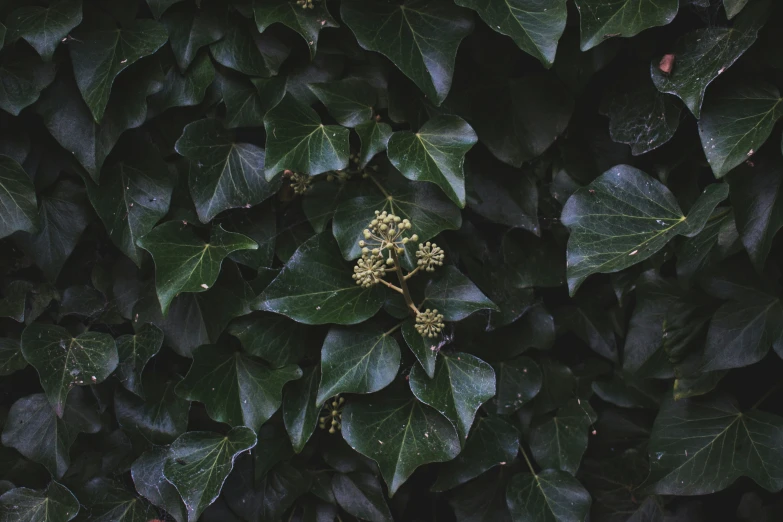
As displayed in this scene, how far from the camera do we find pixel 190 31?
4.64 feet

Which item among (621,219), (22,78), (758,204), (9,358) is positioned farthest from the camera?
(9,358)

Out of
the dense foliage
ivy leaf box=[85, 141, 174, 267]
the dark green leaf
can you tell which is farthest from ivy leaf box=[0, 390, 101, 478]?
ivy leaf box=[85, 141, 174, 267]

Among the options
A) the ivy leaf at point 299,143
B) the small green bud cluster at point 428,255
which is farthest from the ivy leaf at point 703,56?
the ivy leaf at point 299,143

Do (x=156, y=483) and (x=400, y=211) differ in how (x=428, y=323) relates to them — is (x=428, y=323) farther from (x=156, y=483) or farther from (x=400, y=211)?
(x=156, y=483)

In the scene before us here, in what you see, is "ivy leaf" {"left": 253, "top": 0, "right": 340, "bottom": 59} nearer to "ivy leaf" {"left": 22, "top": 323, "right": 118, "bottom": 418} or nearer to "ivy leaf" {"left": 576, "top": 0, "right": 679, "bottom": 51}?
"ivy leaf" {"left": 576, "top": 0, "right": 679, "bottom": 51}

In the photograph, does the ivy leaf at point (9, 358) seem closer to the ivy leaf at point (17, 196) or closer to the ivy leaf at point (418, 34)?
the ivy leaf at point (17, 196)

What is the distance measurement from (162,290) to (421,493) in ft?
2.67

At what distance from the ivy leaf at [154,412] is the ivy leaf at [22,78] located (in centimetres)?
66

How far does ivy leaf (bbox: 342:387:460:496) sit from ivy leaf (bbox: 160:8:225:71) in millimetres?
826

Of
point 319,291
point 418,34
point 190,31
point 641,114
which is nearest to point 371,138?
point 418,34

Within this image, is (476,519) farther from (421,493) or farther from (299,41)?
(299,41)

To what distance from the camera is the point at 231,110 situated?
145cm

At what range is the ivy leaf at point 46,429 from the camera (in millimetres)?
1512

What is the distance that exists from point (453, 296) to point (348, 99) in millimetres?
473
